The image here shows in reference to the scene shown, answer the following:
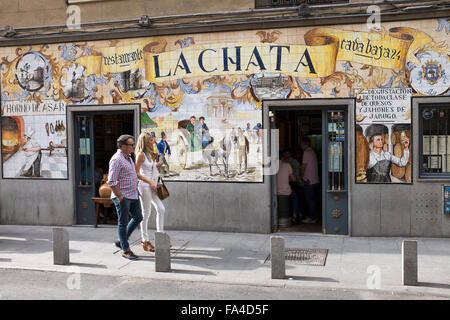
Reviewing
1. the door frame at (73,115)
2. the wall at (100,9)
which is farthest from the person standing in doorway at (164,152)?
the wall at (100,9)

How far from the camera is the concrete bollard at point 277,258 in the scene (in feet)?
22.1

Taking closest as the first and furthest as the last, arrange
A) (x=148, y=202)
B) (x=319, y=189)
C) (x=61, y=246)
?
(x=61, y=246), (x=148, y=202), (x=319, y=189)

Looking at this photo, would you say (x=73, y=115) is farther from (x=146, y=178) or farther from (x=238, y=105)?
(x=238, y=105)

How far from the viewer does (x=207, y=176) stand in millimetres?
10320

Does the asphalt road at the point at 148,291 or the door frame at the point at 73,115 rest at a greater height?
the door frame at the point at 73,115

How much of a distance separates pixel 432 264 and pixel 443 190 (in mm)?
2228

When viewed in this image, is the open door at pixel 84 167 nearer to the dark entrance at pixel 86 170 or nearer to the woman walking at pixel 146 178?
the dark entrance at pixel 86 170

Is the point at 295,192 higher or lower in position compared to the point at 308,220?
higher

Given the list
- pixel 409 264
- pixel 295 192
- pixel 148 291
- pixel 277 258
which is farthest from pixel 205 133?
pixel 409 264

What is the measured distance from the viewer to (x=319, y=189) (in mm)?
12273

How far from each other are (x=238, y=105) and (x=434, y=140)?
3.93 metres

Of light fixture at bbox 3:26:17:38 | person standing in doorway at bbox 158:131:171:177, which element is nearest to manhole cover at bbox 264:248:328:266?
person standing in doorway at bbox 158:131:171:177

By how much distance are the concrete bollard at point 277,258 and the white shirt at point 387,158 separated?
142 inches

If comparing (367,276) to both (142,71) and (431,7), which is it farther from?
(142,71)
